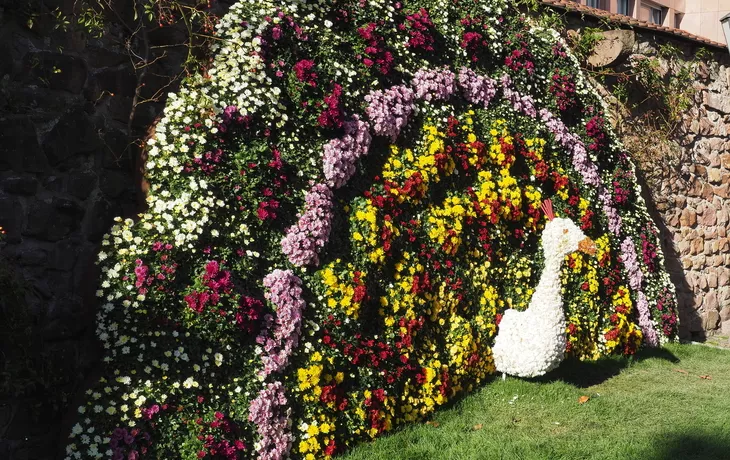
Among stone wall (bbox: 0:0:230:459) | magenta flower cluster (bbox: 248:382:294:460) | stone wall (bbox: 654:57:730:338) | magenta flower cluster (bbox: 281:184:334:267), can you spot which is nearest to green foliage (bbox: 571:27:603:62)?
stone wall (bbox: 654:57:730:338)

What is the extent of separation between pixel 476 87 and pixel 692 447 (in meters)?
3.41

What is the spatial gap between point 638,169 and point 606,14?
72.1 inches

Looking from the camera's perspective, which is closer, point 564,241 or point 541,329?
point 541,329

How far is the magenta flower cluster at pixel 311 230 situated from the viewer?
499 centimetres

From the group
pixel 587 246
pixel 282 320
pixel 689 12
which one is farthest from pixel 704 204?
pixel 689 12

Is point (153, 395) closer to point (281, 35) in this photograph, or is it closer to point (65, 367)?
point (65, 367)

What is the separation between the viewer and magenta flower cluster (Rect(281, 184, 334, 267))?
4.99 m

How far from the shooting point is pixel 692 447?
501cm

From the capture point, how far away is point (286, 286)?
4.86 meters

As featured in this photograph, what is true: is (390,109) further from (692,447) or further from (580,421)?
(692,447)

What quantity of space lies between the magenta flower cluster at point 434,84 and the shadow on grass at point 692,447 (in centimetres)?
315

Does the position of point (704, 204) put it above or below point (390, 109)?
below

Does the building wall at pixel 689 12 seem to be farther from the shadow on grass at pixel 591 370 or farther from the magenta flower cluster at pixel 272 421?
the magenta flower cluster at pixel 272 421

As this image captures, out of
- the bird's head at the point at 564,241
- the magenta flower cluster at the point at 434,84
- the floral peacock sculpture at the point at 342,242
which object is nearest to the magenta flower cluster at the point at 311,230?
the floral peacock sculpture at the point at 342,242
